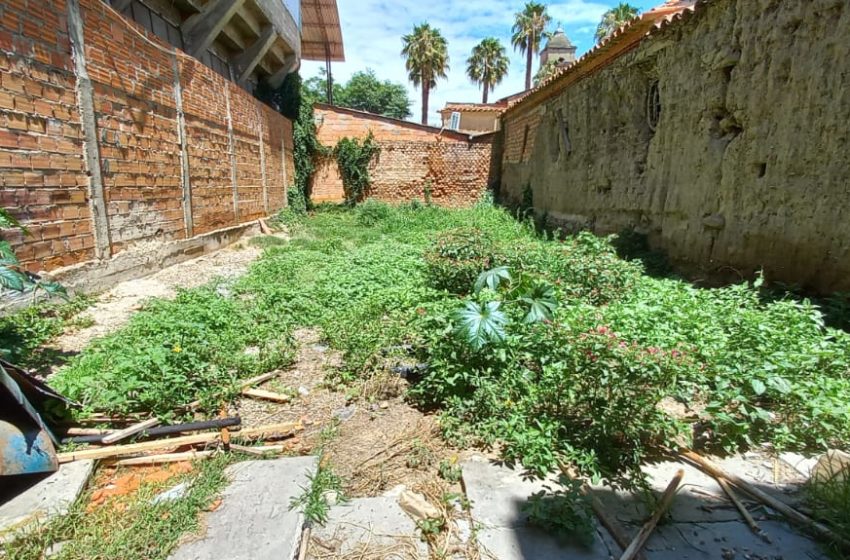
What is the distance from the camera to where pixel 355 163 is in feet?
50.8

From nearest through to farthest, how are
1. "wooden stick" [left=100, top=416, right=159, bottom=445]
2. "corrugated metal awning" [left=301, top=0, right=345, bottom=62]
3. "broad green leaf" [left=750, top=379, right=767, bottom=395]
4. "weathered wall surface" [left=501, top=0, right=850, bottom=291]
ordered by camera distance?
"broad green leaf" [left=750, top=379, right=767, bottom=395] → "wooden stick" [left=100, top=416, right=159, bottom=445] → "weathered wall surface" [left=501, top=0, right=850, bottom=291] → "corrugated metal awning" [left=301, top=0, right=345, bottom=62]

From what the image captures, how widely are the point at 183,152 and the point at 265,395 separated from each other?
17.7 feet

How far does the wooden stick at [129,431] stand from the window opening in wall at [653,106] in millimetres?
7694

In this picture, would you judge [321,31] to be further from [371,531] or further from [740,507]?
[740,507]

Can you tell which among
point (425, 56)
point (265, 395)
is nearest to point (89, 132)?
point (265, 395)

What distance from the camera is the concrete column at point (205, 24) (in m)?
8.48

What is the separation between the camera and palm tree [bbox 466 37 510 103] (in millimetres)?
32219

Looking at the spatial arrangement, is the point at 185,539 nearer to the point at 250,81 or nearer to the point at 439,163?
the point at 250,81

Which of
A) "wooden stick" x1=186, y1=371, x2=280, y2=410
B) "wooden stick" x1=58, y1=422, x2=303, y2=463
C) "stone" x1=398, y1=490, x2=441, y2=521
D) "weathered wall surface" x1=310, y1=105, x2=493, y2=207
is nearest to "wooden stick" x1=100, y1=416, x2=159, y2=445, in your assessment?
"wooden stick" x1=58, y1=422, x2=303, y2=463

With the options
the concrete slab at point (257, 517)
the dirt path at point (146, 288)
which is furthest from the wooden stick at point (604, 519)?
the dirt path at point (146, 288)

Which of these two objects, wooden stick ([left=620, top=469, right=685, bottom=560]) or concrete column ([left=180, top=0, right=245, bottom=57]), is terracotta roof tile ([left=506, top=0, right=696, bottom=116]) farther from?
concrete column ([left=180, top=0, right=245, bottom=57])

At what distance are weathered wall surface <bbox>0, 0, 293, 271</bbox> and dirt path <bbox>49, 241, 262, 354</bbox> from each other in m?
0.50

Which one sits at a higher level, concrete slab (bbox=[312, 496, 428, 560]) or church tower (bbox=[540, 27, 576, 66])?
church tower (bbox=[540, 27, 576, 66])

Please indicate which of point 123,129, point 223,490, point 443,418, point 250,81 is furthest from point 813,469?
point 250,81
